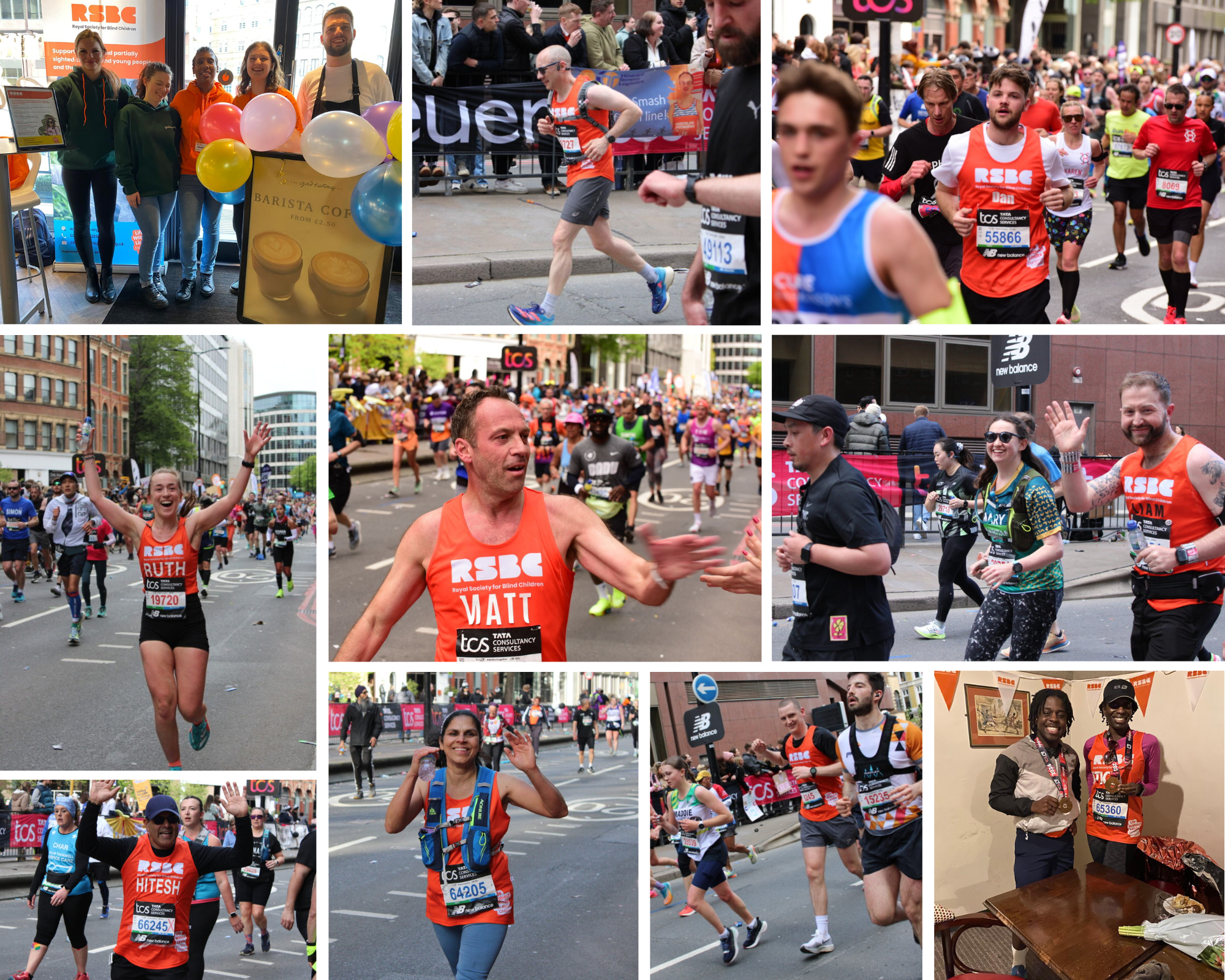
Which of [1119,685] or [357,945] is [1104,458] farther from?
[357,945]

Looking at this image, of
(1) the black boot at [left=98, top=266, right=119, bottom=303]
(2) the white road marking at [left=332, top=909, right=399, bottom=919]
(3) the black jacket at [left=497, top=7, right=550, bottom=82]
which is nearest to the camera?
(2) the white road marking at [left=332, top=909, right=399, bottom=919]

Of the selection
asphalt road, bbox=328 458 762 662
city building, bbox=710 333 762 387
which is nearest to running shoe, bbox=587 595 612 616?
asphalt road, bbox=328 458 762 662

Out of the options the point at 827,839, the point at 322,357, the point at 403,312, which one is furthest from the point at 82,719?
the point at 827,839

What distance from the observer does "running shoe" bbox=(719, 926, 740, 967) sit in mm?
4488

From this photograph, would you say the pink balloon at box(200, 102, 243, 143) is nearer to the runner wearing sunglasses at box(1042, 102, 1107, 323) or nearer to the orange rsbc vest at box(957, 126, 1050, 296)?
the orange rsbc vest at box(957, 126, 1050, 296)

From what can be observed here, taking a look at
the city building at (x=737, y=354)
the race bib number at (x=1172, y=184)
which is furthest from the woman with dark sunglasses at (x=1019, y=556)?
the race bib number at (x=1172, y=184)

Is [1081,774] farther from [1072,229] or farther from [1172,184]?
[1172,184]

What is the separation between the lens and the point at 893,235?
10.3 ft

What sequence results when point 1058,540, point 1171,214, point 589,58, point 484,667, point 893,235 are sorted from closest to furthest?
point 893,235 < point 484,667 < point 1058,540 < point 1171,214 < point 589,58

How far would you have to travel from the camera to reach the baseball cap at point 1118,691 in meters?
4.56

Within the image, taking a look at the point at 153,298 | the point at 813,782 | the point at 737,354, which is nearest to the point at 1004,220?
the point at 737,354

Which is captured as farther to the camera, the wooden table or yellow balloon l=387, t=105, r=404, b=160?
yellow balloon l=387, t=105, r=404, b=160

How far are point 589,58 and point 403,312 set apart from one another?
224 inches

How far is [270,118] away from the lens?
4461mm
